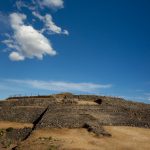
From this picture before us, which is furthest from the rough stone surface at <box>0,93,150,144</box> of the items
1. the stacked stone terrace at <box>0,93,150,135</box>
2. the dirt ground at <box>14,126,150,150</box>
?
the dirt ground at <box>14,126,150,150</box>

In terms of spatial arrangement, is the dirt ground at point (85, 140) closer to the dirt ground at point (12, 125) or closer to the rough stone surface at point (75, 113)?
the rough stone surface at point (75, 113)

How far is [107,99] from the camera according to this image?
53.9 m

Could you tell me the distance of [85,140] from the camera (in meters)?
35.0

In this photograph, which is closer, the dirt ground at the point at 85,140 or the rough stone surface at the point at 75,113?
the dirt ground at the point at 85,140

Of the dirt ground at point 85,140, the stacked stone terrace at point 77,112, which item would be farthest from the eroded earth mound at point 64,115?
the dirt ground at point 85,140

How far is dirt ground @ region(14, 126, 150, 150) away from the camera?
3241 cm

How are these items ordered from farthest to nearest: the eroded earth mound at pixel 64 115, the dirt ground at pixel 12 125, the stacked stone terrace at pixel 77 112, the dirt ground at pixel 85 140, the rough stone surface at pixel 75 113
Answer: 1. the dirt ground at pixel 12 125
2. the stacked stone terrace at pixel 77 112
3. the rough stone surface at pixel 75 113
4. the eroded earth mound at pixel 64 115
5. the dirt ground at pixel 85 140

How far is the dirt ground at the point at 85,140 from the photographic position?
32.4 meters

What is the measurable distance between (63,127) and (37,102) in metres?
14.2

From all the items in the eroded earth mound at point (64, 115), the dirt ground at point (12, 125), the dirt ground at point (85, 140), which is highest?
the eroded earth mound at point (64, 115)

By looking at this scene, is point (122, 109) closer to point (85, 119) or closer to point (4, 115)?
point (85, 119)

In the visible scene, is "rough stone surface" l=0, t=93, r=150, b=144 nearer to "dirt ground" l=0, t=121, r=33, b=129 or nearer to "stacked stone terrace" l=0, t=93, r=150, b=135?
"stacked stone terrace" l=0, t=93, r=150, b=135

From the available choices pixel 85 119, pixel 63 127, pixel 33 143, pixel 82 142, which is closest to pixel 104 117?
pixel 85 119

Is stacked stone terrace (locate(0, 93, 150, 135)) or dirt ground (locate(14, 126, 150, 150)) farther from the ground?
stacked stone terrace (locate(0, 93, 150, 135))
